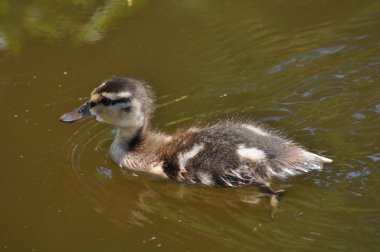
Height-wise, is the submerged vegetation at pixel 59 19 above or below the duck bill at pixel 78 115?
above

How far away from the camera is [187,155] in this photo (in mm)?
4242

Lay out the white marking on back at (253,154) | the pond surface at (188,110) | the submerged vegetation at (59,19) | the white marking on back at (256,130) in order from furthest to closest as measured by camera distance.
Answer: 1. the submerged vegetation at (59,19)
2. the white marking on back at (256,130)
3. the white marking on back at (253,154)
4. the pond surface at (188,110)

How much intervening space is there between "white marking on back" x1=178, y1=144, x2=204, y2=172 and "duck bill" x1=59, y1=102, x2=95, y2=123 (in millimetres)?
704

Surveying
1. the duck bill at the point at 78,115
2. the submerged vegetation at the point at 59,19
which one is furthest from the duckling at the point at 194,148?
the submerged vegetation at the point at 59,19

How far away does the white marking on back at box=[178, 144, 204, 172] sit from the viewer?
4.22 metres

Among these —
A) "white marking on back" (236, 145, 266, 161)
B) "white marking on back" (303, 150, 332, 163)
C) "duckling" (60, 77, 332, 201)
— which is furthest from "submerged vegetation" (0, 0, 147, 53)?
"white marking on back" (303, 150, 332, 163)

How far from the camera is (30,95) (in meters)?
5.29

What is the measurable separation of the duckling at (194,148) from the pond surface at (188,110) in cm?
7

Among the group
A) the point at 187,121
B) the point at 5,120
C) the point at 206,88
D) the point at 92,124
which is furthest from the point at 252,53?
the point at 5,120

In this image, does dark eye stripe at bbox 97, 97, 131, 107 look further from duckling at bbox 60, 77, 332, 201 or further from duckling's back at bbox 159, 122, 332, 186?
duckling's back at bbox 159, 122, 332, 186

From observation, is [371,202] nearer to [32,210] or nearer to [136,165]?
[136,165]

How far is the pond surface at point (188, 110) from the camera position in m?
3.74

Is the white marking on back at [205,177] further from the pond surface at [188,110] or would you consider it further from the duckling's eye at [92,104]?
the duckling's eye at [92,104]

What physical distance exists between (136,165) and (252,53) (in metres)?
1.55
